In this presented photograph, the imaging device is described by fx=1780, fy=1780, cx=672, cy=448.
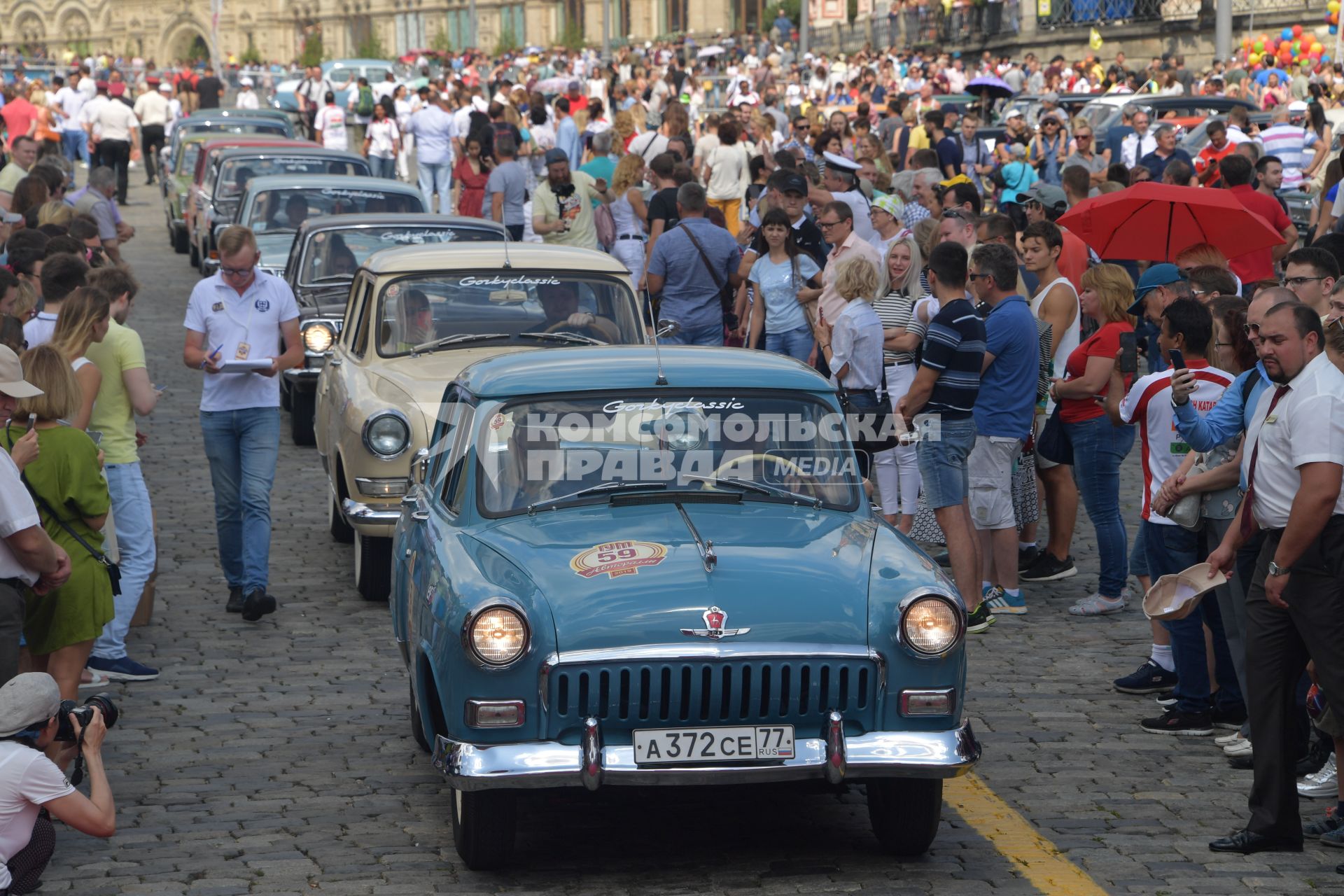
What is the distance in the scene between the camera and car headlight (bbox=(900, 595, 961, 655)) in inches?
226

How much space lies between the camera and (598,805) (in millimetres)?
6617

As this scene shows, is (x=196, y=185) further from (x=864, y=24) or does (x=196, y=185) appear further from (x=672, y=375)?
(x=864, y=24)

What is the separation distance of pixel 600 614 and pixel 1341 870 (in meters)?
2.62

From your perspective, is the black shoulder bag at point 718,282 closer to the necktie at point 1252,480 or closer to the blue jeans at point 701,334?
the blue jeans at point 701,334

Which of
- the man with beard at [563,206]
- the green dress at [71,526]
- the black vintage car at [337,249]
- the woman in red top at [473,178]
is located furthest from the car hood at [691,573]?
the woman in red top at [473,178]

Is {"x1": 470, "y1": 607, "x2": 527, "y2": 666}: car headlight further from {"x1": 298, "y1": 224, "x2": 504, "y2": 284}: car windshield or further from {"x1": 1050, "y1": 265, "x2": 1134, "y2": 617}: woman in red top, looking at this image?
{"x1": 298, "y1": 224, "x2": 504, "y2": 284}: car windshield

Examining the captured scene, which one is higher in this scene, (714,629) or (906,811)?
(714,629)

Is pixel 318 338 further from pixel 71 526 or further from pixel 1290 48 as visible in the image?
pixel 1290 48

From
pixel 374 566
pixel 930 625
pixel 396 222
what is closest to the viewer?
pixel 930 625

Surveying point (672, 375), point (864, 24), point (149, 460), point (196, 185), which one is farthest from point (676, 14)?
point (672, 375)

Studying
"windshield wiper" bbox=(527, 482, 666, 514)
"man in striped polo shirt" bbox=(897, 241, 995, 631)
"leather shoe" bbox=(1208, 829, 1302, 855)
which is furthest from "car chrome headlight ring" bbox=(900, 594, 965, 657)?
"man in striped polo shirt" bbox=(897, 241, 995, 631)

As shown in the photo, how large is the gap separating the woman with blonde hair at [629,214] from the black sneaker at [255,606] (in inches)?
283

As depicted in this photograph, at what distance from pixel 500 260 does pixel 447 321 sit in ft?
1.59

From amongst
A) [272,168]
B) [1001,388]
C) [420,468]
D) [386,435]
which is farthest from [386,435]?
[272,168]
